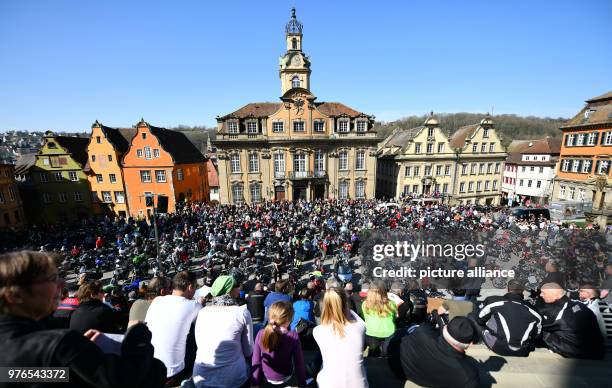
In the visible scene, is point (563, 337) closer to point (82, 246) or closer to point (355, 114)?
point (82, 246)

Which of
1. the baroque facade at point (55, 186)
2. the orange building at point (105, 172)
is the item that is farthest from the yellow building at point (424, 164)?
the baroque facade at point (55, 186)

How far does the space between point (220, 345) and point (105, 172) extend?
1324 inches

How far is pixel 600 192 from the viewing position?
83.0ft

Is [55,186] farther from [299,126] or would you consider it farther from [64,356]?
[64,356]

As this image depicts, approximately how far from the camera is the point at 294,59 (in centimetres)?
3123

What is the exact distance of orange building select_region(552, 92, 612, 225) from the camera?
82.5 feet

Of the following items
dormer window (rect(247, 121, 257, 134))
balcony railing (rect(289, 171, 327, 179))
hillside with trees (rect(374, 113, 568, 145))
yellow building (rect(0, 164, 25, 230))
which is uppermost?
hillside with trees (rect(374, 113, 568, 145))

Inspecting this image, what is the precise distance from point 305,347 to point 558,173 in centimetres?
4035

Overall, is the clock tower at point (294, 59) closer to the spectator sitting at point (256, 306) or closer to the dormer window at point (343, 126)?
the dormer window at point (343, 126)

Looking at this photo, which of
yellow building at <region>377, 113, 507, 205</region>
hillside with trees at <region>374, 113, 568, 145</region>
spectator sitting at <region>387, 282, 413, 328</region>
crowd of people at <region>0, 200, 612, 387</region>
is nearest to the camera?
crowd of people at <region>0, 200, 612, 387</region>

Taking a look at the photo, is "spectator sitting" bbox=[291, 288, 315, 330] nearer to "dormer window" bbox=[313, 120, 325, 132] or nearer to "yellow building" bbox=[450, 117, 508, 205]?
"dormer window" bbox=[313, 120, 325, 132]

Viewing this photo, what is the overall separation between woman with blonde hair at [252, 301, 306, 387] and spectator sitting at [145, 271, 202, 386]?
3.22ft

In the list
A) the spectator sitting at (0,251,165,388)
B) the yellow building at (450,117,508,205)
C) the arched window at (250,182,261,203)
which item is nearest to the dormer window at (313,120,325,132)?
the arched window at (250,182,261,203)

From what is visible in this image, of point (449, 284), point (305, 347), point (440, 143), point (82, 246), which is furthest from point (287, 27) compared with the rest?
point (305, 347)
